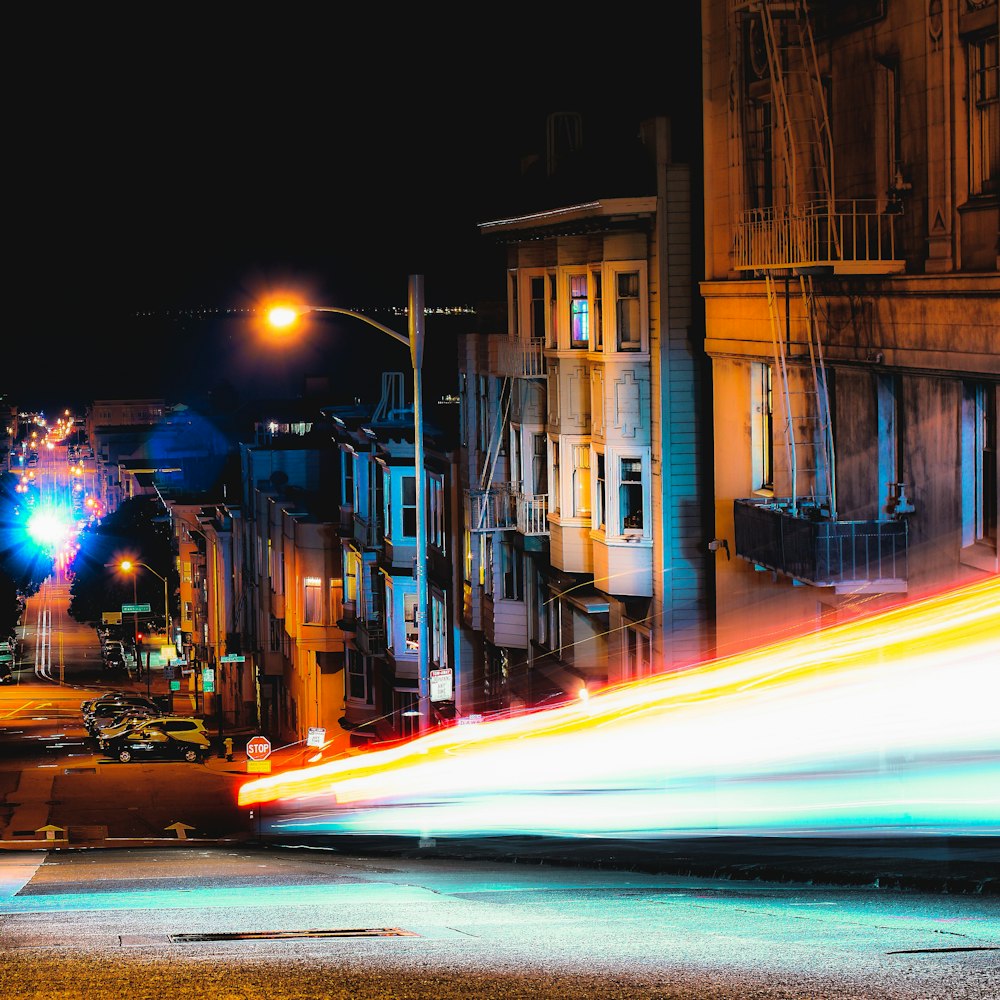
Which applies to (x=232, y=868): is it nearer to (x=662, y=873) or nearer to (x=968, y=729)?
(x=662, y=873)

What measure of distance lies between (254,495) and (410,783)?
41.9 metres

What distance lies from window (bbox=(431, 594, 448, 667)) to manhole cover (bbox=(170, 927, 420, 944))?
2911 cm

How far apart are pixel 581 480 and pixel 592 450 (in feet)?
Answer: 2.98

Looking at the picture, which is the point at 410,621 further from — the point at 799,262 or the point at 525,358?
the point at 799,262

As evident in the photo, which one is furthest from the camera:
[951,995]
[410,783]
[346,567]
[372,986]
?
[346,567]

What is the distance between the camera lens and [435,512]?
45.1m

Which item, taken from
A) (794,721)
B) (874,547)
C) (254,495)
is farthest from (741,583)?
(254,495)

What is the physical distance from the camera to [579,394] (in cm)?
3334

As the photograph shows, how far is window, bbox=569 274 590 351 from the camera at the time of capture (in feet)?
109

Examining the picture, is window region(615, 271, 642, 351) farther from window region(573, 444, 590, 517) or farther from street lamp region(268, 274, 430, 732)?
street lamp region(268, 274, 430, 732)

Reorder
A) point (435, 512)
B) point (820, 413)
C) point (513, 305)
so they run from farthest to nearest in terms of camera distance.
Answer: point (435, 512) → point (513, 305) → point (820, 413)

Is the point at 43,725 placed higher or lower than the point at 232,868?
lower

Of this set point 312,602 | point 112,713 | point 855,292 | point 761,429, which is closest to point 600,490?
point 761,429

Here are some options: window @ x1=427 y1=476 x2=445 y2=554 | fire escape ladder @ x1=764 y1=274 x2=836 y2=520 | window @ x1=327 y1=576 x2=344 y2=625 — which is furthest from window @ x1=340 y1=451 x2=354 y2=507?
fire escape ladder @ x1=764 y1=274 x2=836 y2=520
